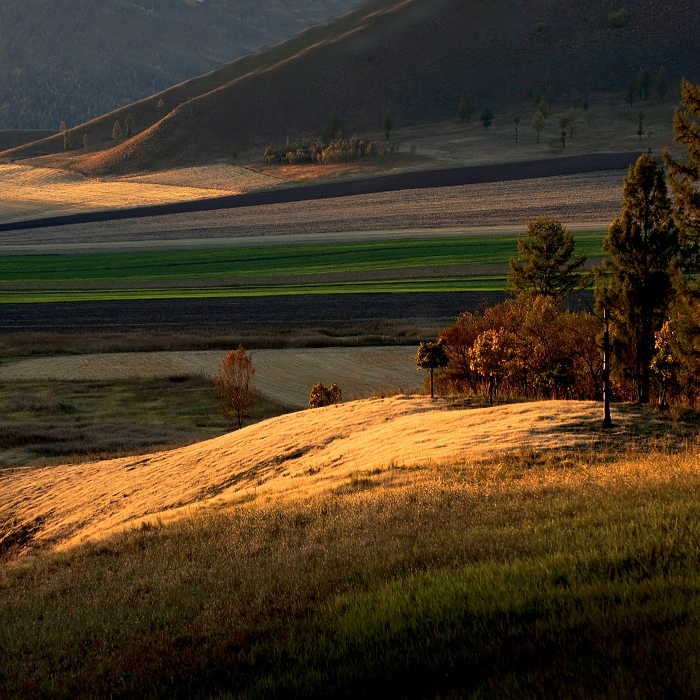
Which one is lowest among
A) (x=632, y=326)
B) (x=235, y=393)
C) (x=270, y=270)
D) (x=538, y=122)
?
(x=235, y=393)

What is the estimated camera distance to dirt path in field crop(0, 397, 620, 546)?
808 inches

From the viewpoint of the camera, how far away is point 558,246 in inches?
2354

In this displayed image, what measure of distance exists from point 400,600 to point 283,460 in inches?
623

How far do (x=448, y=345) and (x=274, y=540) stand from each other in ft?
109

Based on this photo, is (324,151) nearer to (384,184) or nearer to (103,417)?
(384,184)

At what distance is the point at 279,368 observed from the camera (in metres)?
56.0

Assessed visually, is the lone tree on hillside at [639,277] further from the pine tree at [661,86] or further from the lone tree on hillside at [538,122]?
the pine tree at [661,86]

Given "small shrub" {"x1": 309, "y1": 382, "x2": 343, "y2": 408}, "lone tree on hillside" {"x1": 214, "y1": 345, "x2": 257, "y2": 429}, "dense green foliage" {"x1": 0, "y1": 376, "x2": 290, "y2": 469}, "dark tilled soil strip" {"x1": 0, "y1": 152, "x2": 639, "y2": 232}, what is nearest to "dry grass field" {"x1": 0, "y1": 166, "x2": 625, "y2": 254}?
"dark tilled soil strip" {"x1": 0, "y1": 152, "x2": 639, "y2": 232}

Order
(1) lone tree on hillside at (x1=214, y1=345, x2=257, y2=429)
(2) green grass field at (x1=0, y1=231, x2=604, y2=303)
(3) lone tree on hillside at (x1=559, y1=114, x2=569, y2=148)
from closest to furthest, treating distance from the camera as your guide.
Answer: (1) lone tree on hillside at (x1=214, y1=345, x2=257, y2=429) → (2) green grass field at (x1=0, y1=231, x2=604, y2=303) → (3) lone tree on hillside at (x1=559, y1=114, x2=569, y2=148)

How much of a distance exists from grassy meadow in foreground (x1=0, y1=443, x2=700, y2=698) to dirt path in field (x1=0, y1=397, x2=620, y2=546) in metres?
4.05

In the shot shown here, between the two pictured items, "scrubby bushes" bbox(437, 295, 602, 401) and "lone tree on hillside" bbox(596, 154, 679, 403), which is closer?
"scrubby bushes" bbox(437, 295, 602, 401)

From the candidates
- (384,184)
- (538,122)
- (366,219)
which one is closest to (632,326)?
(366,219)

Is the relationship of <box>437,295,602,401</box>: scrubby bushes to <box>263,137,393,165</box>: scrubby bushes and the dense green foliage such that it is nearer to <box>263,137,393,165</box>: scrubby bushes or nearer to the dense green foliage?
the dense green foliage

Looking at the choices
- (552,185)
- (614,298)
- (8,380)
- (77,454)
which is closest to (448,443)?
(614,298)
